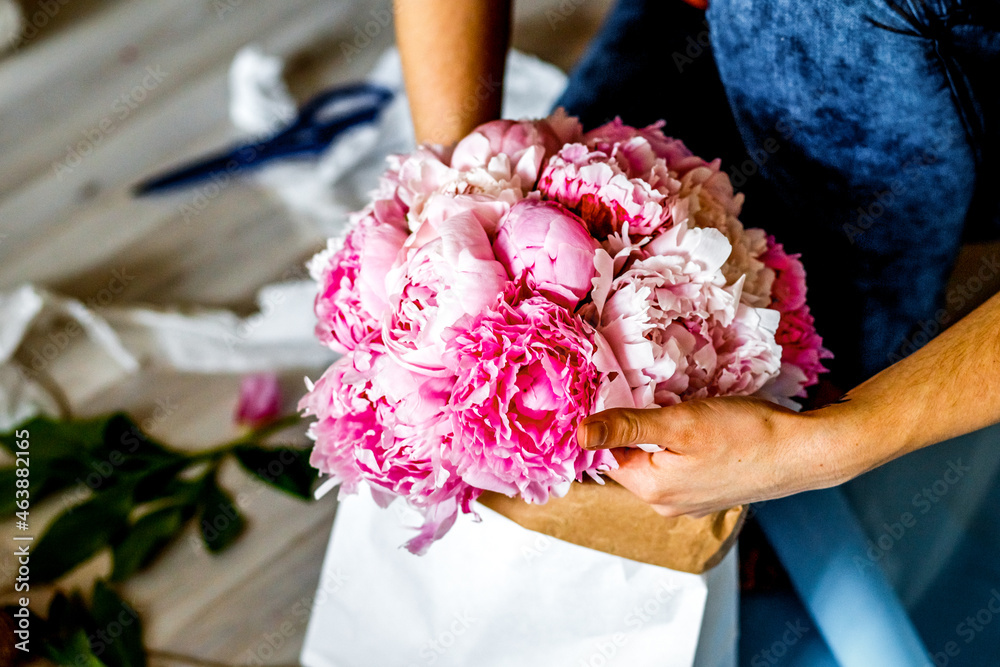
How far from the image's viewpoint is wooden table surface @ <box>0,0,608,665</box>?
42.6 inches

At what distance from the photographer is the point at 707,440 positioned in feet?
1.59

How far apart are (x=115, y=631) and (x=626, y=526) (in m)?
0.85

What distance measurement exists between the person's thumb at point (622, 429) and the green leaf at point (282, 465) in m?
0.71

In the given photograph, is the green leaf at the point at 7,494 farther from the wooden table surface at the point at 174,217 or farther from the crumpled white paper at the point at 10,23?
the crumpled white paper at the point at 10,23

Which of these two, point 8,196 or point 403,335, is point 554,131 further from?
point 8,196

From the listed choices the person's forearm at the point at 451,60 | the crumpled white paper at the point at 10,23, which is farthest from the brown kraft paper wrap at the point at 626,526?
the crumpled white paper at the point at 10,23

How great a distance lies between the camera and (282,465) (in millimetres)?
1075

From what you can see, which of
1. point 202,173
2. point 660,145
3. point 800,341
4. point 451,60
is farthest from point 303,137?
point 800,341

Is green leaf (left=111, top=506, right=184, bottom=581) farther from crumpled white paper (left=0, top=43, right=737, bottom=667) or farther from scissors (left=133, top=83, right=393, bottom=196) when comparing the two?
scissors (left=133, top=83, right=393, bottom=196)

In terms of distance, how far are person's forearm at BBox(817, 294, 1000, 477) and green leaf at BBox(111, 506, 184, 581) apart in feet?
3.09

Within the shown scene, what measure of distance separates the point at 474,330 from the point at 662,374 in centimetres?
12

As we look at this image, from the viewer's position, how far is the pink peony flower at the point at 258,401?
1.19 meters

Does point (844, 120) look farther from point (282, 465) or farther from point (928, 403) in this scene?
point (282, 465)

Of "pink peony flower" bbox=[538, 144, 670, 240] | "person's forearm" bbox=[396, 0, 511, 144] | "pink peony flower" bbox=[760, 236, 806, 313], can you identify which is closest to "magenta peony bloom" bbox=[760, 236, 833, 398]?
"pink peony flower" bbox=[760, 236, 806, 313]
